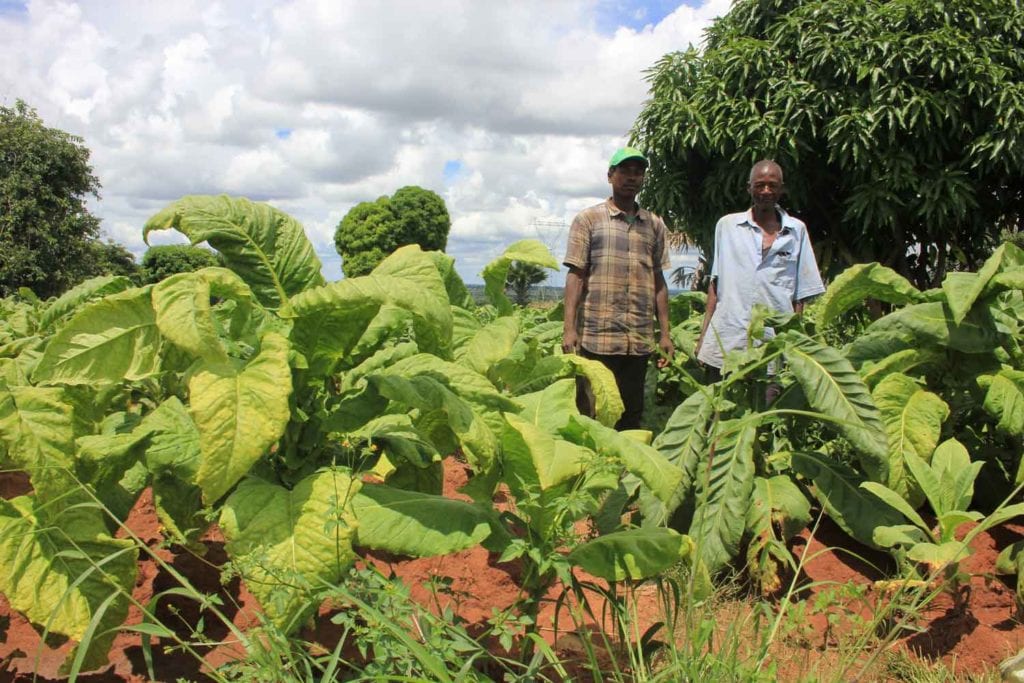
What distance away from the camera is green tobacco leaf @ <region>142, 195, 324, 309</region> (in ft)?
6.22

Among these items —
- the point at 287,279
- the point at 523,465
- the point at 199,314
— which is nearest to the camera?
the point at 199,314

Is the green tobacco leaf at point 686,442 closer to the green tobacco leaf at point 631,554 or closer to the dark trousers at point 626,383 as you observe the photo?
the green tobacco leaf at point 631,554

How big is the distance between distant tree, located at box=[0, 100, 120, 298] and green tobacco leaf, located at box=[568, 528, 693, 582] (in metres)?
21.7

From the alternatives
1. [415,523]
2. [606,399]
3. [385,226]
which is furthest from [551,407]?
[385,226]

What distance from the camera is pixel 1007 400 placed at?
2.77 metres

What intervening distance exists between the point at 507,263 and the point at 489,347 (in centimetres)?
40

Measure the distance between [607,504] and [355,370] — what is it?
2.65ft

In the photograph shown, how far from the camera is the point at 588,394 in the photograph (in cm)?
405

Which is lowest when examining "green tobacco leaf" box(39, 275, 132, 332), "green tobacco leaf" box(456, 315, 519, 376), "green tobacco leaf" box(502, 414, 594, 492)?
"green tobacco leaf" box(502, 414, 594, 492)

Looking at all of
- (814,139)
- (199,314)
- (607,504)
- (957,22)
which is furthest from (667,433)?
(957,22)

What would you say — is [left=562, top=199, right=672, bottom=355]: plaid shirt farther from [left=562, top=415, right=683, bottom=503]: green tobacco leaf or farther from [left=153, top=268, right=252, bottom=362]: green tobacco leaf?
[left=153, top=268, right=252, bottom=362]: green tobacco leaf

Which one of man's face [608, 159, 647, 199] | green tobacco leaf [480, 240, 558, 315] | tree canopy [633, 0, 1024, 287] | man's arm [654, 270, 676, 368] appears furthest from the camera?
tree canopy [633, 0, 1024, 287]

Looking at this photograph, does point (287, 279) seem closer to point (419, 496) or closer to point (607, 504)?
point (419, 496)

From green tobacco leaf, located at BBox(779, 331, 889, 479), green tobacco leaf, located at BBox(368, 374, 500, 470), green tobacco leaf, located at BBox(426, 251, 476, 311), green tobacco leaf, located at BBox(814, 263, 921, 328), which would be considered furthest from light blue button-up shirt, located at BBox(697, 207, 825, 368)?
green tobacco leaf, located at BBox(368, 374, 500, 470)
